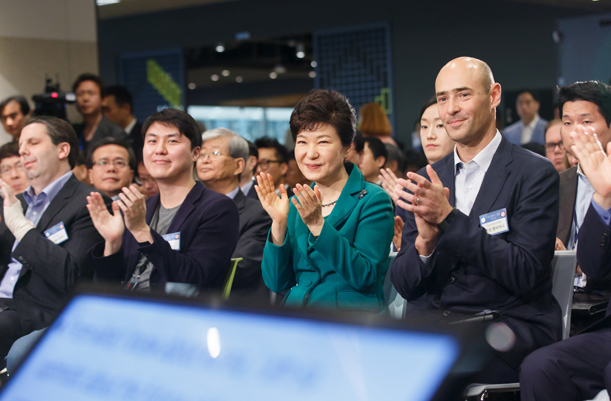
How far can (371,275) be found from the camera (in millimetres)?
2186

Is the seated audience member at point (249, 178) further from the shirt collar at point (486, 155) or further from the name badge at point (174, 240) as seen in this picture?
the shirt collar at point (486, 155)

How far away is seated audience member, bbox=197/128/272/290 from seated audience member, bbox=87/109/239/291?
1.69 feet

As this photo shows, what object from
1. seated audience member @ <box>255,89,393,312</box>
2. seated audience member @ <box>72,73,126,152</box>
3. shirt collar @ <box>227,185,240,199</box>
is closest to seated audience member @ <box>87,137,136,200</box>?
shirt collar @ <box>227,185,240,199</box>

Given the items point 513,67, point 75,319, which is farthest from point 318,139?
point 513,67

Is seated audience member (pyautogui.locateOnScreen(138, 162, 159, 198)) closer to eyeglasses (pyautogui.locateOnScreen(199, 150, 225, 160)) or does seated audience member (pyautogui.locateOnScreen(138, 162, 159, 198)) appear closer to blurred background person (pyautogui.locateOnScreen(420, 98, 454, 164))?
eyeglasses (pyautogui.locateOnScreen(199, 150, 225, 160))

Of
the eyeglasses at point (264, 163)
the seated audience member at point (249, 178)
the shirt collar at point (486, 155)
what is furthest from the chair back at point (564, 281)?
the eyeglasses at point (264, 163)

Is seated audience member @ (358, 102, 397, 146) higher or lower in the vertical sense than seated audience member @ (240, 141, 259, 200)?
higher

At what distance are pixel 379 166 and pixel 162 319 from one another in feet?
12.3

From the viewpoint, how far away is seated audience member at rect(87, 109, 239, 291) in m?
2.42

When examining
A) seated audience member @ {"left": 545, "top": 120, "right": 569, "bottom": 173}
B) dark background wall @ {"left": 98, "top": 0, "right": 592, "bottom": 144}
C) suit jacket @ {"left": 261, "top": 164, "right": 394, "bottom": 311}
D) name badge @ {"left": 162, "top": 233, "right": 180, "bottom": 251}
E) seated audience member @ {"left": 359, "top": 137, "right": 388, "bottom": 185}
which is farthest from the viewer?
dark background wall @ {"left": 98, "top": 0, "right": 592, "bottom": 144}

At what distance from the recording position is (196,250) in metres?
2.55

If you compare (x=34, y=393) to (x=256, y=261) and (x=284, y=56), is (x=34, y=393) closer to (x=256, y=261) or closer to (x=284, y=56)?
(x=256, y=261)

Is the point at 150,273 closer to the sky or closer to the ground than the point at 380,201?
closer to the ground

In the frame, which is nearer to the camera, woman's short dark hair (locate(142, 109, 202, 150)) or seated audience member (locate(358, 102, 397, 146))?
woman's short dark hair (locate(142, 109, 202, 150))
